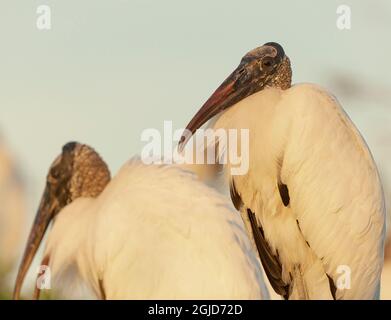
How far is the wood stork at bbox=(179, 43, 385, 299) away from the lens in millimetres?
8250

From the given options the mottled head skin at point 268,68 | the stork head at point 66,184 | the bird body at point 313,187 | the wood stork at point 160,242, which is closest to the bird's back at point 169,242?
the wood stork at point 160,242

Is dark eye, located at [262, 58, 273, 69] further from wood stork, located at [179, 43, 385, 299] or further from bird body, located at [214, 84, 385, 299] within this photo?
bird body, located at [214, 84, 385, 299]

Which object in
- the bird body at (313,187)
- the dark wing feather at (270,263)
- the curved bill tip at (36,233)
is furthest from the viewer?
the dark wing feather at (270,263)

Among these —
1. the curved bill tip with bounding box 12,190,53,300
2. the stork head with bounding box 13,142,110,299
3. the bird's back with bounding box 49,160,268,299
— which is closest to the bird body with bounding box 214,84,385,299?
the stork head with bounding box 13,142,110,299

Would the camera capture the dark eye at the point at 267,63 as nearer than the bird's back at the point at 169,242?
No

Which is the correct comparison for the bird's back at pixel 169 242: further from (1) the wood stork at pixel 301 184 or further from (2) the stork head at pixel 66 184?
(1) the wood stork at pixel 301 184

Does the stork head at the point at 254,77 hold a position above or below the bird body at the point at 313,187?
above

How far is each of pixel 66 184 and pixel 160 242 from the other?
1046mm

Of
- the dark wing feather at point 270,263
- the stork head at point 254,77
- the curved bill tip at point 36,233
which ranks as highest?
the stork head at point 254,77

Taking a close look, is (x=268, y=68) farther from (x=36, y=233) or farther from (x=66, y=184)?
(x=36, y=233)

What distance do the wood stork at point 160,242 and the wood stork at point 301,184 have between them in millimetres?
1137

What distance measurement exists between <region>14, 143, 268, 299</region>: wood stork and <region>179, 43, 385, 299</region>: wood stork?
1.14 meters

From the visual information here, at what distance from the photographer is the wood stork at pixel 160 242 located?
696cm
